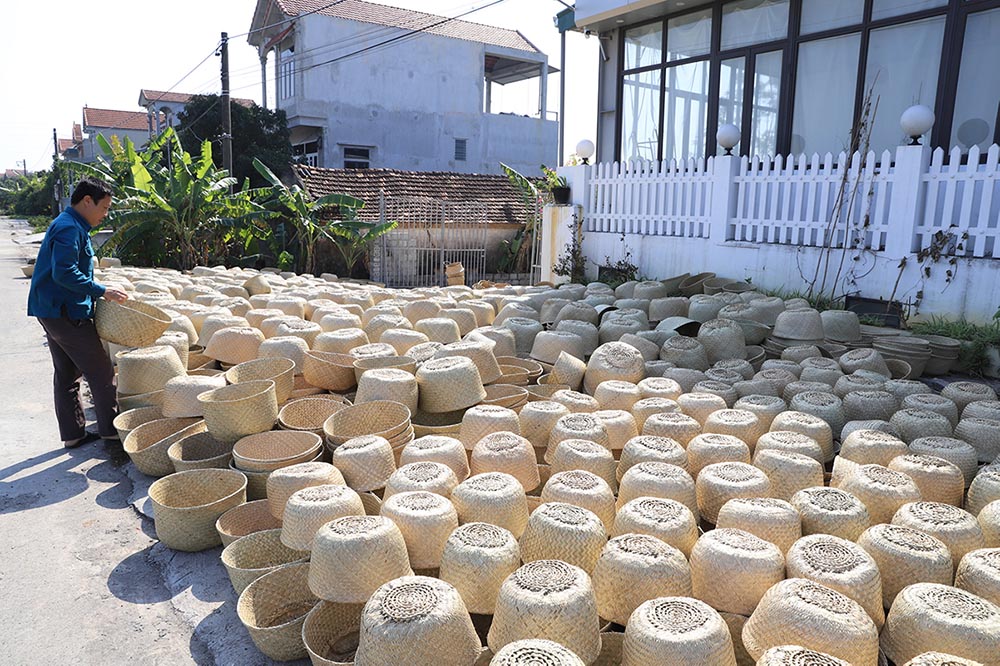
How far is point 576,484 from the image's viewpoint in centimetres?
323

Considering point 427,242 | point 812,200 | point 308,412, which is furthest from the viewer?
point 427,242

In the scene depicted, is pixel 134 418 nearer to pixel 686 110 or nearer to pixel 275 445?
pixel 275 445

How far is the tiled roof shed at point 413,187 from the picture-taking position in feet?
56.0

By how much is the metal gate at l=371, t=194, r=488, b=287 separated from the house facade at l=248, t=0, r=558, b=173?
30.8 ft

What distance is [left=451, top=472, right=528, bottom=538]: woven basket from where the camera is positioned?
3086 mm

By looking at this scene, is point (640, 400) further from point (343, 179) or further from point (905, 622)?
point (343, 179)

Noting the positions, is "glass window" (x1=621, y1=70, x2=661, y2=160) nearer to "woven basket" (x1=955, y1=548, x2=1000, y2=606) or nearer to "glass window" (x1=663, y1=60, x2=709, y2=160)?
"glass window" (x1=663, y1=60, x2=709, y2=160)

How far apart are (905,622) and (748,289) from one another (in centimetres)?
584

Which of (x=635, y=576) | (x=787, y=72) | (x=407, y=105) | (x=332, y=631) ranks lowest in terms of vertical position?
(x=332, y=631)

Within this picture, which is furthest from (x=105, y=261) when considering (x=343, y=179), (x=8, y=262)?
(x=8, y=262)

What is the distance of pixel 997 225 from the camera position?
6.26 m

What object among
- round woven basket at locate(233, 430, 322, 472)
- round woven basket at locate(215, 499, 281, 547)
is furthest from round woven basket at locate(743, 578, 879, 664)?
round woven basket at locate(233, 430, 322, 472)

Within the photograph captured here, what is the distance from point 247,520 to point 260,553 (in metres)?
0.39

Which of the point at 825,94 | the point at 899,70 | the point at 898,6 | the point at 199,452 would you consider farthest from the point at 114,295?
the point at 898,6
